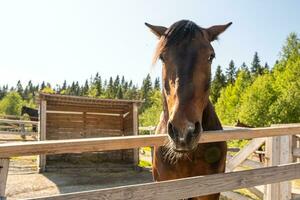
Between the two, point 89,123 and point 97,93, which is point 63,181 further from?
→ point 97,93

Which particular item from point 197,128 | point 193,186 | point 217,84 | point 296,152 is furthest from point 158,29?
point 217,84

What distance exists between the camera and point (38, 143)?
64.5 inches

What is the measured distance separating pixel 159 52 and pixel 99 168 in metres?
8.93

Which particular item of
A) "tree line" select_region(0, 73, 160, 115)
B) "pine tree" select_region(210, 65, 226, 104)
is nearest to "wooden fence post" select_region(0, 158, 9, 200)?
"tree line" select_region(0, 73, 160, 115)

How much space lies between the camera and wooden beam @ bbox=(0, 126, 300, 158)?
156 centimetres

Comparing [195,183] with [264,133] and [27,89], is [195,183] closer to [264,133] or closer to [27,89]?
[264,133]

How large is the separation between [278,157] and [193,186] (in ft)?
8.86

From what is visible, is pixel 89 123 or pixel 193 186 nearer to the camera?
pixel 193 186

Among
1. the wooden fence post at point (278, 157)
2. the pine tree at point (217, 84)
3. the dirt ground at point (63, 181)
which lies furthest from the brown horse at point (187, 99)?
the pine tree at point (217, 84)

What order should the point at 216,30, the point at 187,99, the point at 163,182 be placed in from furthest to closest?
the point at 216,30 → the point at 187,99 → the point at 163,182

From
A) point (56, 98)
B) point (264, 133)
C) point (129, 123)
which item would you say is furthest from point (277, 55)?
point (264, 133)

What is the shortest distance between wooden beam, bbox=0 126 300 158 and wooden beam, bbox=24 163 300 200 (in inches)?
9.3

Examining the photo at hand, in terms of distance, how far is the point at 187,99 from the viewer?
2160 mm

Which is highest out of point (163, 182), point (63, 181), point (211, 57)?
point (211, 57)
